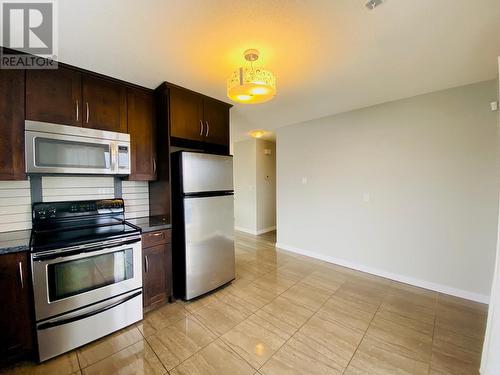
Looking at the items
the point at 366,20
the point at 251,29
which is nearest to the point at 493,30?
the point at 366,20

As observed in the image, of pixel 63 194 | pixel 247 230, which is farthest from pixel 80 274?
pixel 247 230

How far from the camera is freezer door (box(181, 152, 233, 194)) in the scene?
2.24 m

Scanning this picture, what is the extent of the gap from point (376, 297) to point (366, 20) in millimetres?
2798

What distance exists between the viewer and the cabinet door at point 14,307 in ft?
4.72

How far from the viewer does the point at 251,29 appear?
1.46m

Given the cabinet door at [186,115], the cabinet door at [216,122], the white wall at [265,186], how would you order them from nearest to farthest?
the cabinet door at [186,115] < the cabinet door at [216,122] < the white wall at [265,186]

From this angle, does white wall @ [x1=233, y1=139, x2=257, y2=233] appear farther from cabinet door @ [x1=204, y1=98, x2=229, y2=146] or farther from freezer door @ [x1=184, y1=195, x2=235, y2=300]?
freezer door @ [x1=184, y1=195, x2=235, y2=300]

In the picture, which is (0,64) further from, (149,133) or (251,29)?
(251,29)

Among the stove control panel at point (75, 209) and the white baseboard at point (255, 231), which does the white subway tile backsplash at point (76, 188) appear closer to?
the stove control panel at point (75, 209)

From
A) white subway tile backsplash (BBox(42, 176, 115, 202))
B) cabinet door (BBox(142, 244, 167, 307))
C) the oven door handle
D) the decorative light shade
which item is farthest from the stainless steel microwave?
the decorative light shade

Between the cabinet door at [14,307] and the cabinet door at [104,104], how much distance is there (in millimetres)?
1318

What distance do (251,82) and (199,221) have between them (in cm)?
157

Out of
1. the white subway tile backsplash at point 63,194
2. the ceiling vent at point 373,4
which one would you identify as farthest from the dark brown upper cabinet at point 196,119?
the ceiling vent at point 373,4

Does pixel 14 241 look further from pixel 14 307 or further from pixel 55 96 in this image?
pixel 55 96
